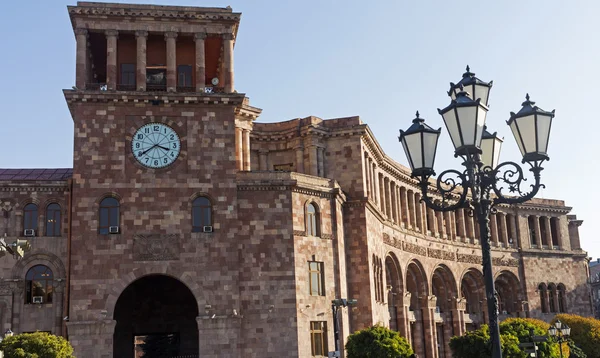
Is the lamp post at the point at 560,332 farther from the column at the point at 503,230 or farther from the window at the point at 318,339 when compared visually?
the column at the point at 503,230

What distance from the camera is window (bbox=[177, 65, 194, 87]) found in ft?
122

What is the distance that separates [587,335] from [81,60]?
36.3m

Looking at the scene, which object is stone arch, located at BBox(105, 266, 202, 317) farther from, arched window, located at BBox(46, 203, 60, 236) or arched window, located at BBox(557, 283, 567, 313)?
arched window, located at BBox(557, 283, 567, 313)

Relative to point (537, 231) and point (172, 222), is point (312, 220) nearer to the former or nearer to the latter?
point (172, 222)

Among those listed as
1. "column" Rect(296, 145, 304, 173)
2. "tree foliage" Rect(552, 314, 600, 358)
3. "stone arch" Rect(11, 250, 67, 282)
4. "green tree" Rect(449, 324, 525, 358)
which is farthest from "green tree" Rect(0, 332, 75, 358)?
"tree foliage" Rect(552, 314, 600, 358)

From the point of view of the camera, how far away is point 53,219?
36.1 metres

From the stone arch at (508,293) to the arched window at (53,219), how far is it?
3799cm

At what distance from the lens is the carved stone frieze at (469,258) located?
185 feet

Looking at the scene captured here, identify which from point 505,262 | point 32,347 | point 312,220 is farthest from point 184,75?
point 505,262

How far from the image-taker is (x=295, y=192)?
120 feet

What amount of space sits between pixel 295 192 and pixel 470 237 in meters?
26.6

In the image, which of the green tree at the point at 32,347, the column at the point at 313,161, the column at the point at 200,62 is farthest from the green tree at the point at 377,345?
the column at the point at 200,62

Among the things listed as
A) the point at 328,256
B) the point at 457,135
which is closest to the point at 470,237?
the point at 328,256

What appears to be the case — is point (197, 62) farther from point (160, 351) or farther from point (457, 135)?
point (457, 135)
